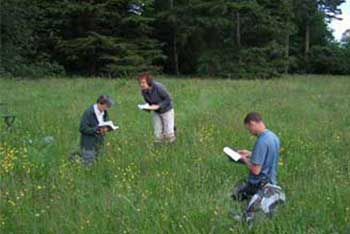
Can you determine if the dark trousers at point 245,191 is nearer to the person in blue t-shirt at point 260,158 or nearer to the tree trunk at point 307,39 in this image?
the person in blue t-shirt at point 260,158

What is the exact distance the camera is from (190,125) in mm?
13102

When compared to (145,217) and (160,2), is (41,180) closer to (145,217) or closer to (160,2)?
(145,217)

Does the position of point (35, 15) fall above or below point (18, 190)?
above

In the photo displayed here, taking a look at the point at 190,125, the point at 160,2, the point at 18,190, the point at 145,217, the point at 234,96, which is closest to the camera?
the point at 145,217

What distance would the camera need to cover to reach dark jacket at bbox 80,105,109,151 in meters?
9.08

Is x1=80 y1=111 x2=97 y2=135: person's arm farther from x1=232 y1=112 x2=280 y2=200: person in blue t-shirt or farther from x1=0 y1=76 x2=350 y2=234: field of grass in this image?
x1=232 y1=112 x2=280 y2=200: person in blue t-shirt

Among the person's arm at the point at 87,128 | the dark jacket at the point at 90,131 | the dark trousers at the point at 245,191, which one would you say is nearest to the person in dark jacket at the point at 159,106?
the dark jacket at the point at 90,131

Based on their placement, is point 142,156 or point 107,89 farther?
point 107,89

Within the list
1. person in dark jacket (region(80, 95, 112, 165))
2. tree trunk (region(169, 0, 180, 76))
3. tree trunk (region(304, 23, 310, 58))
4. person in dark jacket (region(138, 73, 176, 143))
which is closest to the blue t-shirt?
person in dark jacket (region(80, 95, 112, 165))

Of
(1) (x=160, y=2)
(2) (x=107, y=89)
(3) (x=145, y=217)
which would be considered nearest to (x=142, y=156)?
(3) (x=145, y=217)

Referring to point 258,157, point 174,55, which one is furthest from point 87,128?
point 174,55

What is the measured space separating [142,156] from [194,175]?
161cm

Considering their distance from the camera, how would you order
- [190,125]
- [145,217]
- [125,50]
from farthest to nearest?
[125,50] → [190,125] → [145,217]

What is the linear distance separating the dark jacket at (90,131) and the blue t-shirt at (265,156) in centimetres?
340
